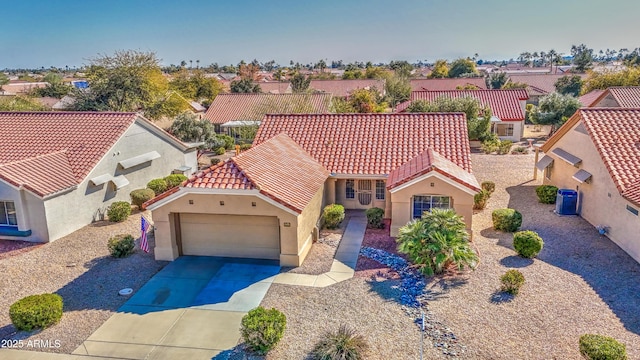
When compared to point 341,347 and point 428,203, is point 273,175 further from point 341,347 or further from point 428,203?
point 341,347

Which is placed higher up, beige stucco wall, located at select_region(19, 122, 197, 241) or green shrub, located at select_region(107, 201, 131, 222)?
beige stucco wall, located at select_region(19, 122, 197, 241)

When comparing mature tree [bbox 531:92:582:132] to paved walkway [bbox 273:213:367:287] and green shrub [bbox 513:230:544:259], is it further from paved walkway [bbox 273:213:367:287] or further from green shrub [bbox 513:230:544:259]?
paved walkway [bbox 273:213:367:287]

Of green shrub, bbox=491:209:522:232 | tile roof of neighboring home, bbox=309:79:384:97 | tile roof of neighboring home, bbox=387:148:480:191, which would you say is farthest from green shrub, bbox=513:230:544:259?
tile roof of neighboring home, bbox=309:79:384:97

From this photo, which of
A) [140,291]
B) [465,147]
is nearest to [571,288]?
[465,147]

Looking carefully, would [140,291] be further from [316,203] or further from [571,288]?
[571,288]

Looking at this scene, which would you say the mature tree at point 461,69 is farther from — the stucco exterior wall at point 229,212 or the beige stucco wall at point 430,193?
the stucco exterior wall at point 229,212

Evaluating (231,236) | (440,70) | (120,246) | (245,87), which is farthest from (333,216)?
(440,70)
